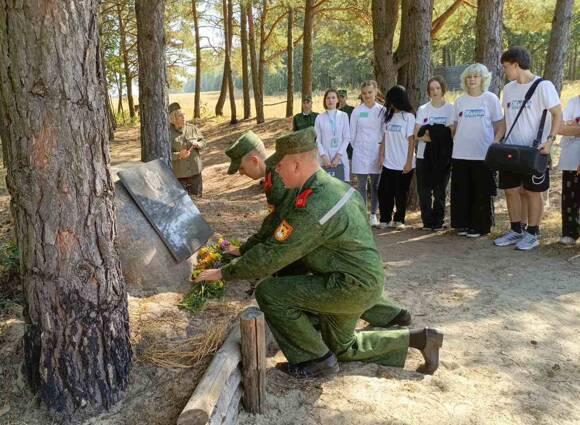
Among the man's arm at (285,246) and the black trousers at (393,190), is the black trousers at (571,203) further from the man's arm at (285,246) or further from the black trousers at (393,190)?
the man's arm at (285,246)

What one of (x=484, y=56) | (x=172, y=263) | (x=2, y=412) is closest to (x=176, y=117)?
(x=172, y=263)

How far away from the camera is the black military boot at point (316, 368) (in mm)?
3033

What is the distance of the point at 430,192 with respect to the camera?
21.1ft

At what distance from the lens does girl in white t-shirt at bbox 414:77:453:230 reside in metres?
6.03

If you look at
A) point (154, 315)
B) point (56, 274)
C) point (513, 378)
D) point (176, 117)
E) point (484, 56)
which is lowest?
point (513, 378)

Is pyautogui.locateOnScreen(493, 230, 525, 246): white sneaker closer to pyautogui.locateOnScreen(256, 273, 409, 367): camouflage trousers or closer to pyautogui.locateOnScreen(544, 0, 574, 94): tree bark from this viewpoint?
pyautogui.locateOnScreen(256, 273, 409, 367): camouflage trousers

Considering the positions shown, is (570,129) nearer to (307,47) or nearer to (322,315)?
(322,315)

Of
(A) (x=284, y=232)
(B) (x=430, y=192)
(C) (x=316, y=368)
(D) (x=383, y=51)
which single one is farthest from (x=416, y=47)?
(C) (x=316, y=368)

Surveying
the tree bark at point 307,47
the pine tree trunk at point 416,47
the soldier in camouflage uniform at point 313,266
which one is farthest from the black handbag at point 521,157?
the tree bark at point 307,47

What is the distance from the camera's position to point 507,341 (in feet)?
11.9

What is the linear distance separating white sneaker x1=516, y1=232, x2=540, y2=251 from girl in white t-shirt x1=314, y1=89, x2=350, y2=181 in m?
2.27

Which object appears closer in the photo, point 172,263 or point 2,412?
point 2,412

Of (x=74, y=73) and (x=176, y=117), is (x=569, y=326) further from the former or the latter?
(x=176, y=117)

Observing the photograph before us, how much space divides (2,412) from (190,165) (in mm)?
4952
